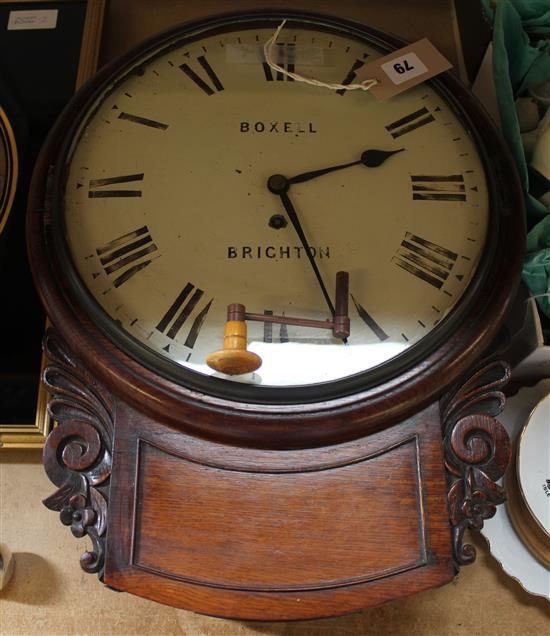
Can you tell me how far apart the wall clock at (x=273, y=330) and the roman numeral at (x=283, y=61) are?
0.02m

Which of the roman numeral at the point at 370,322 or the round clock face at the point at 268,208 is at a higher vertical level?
the round clock face at the point at 268,208

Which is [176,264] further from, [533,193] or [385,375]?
[533,193]

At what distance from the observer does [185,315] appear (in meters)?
0.83

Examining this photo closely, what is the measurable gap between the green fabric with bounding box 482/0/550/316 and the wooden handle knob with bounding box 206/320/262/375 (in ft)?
1.33

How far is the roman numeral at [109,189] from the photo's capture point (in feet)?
2.95

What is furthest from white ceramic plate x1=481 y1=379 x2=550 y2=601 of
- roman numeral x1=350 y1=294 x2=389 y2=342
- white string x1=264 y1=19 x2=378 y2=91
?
white string x1=264 y1=19 x2=378 y2=91

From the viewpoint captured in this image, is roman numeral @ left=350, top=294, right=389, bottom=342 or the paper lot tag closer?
roman numeral @ left=350, top=294, right=389, bottom=342

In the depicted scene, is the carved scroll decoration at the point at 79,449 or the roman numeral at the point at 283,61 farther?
the roman numeral at the point at 283,61

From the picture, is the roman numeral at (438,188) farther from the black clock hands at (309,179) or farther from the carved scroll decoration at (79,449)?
the carved scroll decoration at (79,449)

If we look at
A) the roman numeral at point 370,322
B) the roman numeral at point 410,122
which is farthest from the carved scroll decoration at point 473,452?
the roman numeral at point 410,122

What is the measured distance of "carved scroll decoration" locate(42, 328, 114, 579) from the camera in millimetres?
782

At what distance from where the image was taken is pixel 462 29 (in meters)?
1.22

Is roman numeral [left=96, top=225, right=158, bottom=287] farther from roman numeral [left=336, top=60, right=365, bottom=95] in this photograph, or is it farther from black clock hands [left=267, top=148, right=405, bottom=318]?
roman numeral [left=336, top=60, right=365, bottom=95]

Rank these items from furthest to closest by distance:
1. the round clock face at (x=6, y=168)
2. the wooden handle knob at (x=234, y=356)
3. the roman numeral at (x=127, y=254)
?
1. the round clock face at (x=6, y=168)
2. the roman numeral at (x=127, y=254)
3. the wooden handle knob at (x=234, y=356)
